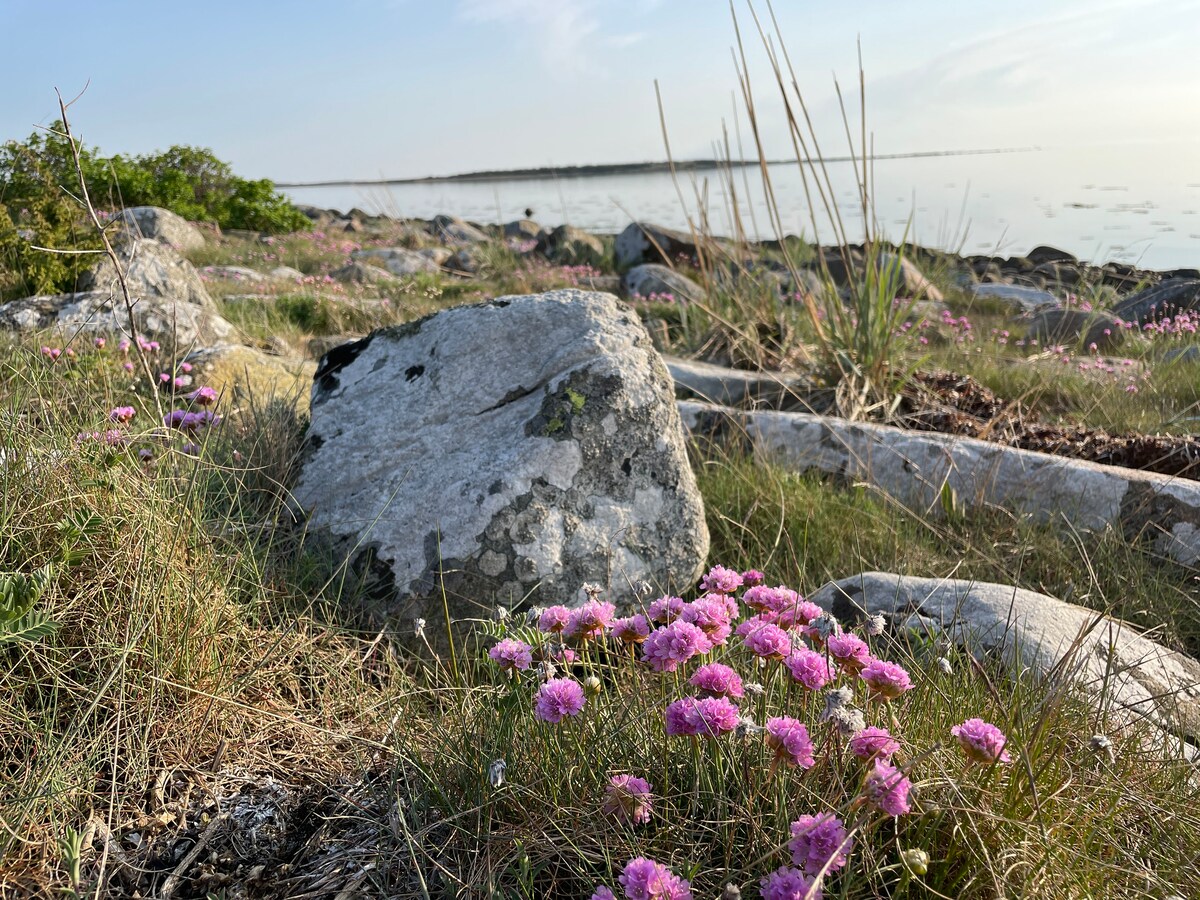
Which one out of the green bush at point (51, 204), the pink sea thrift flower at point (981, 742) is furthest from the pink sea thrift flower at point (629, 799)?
the green bush at point (51, 204)

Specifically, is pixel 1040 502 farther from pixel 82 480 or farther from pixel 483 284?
pixel 483 284

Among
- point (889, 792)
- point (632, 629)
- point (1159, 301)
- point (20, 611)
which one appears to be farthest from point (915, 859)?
point (1159, 301)

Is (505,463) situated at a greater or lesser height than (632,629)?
greater

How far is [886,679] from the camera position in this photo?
5.08ft

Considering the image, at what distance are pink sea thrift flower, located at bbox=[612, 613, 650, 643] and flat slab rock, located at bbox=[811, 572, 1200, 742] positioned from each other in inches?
31.4

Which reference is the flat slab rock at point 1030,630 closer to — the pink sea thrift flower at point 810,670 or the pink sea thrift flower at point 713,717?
the pink sea thrift flower at point 810,670

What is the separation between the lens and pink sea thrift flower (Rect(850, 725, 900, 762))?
56.0 inches

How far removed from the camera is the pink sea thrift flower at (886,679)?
1540 mm

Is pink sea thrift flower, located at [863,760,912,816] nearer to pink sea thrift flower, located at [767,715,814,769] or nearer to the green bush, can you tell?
pink sea thrift flower, located at [767,715,814,769]

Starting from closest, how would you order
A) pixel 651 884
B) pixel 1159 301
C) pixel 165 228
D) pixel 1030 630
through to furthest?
pixel 651 884 → pixel 1030 630 → pixel 1159 301 → pixel 165 228

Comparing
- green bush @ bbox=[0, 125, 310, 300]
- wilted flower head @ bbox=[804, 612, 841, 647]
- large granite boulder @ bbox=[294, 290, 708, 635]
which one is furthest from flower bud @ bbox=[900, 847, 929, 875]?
green bush @ bbox=[0, 125, 310, 300]

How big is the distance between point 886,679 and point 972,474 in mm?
2930

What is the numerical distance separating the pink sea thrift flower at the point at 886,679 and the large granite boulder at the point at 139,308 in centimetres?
434

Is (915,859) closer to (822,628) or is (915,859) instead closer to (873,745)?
(873,745)
